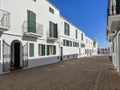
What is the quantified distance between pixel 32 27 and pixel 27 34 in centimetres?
115

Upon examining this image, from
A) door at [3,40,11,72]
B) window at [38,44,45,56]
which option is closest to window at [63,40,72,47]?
window at [38,44,45,56]

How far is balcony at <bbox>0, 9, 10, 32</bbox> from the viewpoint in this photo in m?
11.8

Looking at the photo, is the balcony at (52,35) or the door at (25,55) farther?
the balcony at (52,35)

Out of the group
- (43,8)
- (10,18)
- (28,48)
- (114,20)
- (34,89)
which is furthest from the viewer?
(43,8)

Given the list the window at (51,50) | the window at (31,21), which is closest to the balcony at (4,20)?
the window at (31,21)

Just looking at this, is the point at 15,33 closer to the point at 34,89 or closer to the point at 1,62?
the point at 1,62

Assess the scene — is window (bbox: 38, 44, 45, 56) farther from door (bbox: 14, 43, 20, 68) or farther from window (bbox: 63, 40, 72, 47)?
window (bbox: 63, 40, 72, 47)

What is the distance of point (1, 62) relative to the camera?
474 inches

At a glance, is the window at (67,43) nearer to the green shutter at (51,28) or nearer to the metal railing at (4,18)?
the green shutter at (51,28)

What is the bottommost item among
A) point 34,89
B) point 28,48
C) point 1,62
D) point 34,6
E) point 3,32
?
point 34,89

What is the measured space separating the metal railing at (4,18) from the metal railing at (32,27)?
94.9 inches

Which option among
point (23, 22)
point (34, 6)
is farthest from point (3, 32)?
point (34, 6)

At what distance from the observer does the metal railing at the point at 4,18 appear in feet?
39.1

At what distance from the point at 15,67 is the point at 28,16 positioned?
485 centimetres
